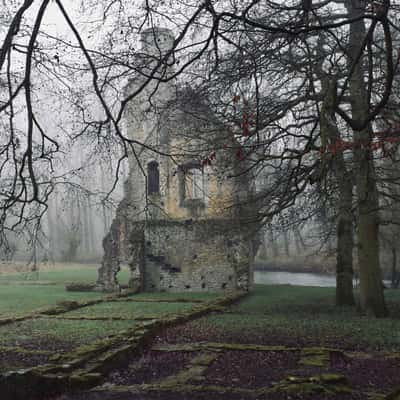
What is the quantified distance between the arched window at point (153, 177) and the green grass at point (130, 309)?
365 inches

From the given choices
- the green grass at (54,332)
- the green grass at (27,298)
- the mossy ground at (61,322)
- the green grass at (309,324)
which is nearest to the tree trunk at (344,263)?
the green grass at (309,324)

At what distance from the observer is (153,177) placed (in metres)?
27.2

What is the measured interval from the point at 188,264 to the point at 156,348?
14379 millimetres

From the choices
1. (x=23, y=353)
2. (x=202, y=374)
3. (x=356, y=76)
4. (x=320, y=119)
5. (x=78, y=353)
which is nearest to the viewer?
(x=320, y=119)

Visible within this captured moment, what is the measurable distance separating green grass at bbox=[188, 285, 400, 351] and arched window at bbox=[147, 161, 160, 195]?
10.0m

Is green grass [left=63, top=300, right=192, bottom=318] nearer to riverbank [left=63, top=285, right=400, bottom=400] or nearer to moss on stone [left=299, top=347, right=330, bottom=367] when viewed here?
riverbank [left=63, top=285, right=400, bottom=400]

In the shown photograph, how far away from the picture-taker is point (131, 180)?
27375 mm

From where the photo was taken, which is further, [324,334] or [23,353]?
[324,334]

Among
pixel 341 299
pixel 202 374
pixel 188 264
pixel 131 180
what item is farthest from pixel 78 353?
pixel 131 180

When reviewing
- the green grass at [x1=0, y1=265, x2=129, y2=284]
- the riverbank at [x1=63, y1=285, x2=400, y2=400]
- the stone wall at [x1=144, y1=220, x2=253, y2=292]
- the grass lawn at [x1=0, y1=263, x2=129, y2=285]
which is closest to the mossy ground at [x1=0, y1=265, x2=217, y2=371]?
the riverbank at [x1=63, y1=285, x2=400, y2=400]

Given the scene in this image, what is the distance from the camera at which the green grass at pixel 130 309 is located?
15173 millimetres

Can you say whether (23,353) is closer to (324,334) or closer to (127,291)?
(324,334)

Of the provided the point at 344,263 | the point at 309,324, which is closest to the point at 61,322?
the point at 309,324

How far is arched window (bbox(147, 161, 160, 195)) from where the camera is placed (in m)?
27.0
